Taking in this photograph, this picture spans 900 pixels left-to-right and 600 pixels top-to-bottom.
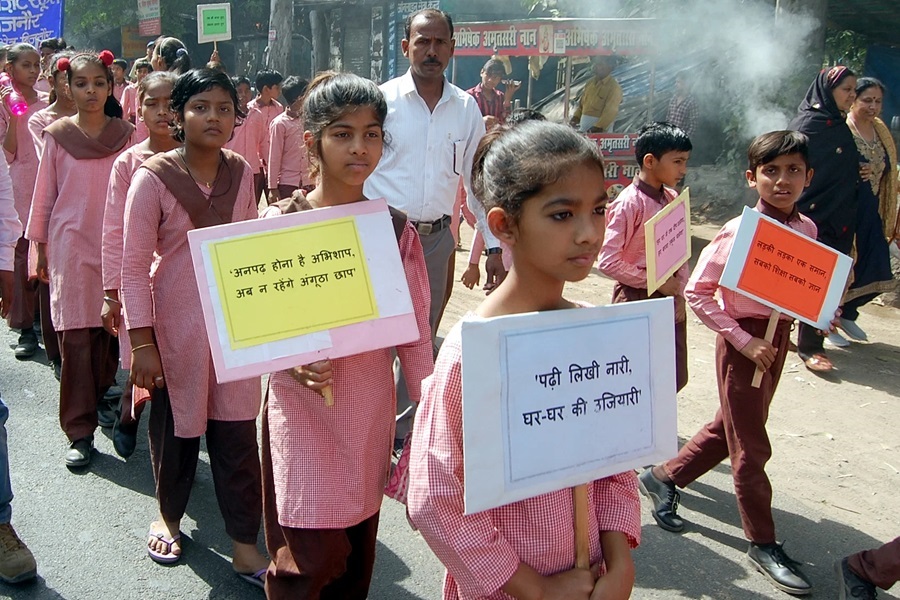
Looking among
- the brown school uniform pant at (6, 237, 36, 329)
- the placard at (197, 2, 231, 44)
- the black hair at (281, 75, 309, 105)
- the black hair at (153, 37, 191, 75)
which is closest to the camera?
the brown school uniform pant at (6, 237, 36, 329)

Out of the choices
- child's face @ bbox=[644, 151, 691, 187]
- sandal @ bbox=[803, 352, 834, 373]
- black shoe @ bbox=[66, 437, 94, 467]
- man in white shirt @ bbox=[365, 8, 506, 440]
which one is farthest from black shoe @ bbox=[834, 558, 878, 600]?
black shoe @ bbox=[66, 437, 94, 467]

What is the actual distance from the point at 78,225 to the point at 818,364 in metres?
4.91

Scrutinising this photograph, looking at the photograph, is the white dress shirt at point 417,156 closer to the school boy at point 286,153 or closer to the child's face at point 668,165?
the child's face at point 668,165

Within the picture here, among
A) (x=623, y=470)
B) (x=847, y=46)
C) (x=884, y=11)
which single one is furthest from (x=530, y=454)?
(x=847, y=46)

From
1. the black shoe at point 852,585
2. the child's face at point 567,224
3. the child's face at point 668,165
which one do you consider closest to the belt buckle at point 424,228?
the child's face at point 668,165

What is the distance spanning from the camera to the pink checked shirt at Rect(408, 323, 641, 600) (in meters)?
1.69

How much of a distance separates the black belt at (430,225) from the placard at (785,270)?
68.5 inches

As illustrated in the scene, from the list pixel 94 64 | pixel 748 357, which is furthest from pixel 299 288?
pixel 94 64

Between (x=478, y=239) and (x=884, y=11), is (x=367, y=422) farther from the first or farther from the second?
(x=884, y=11)

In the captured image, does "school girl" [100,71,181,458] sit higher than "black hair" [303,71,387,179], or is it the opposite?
"black hair" [303,71,387,179]

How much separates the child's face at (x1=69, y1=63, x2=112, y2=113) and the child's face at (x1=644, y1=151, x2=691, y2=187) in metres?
2.74

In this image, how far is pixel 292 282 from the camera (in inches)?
88.9

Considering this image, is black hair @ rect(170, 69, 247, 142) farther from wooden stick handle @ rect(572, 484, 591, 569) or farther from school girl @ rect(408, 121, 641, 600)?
wooden stick handle @ rect(572, 484, 591, 569)

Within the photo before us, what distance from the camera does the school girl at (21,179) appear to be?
240 inches
